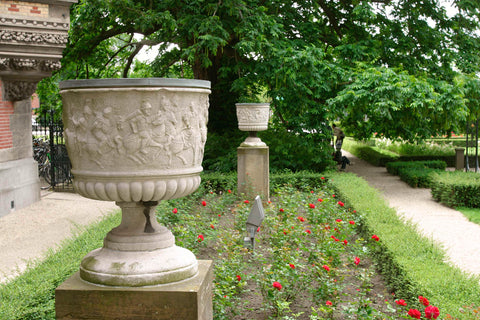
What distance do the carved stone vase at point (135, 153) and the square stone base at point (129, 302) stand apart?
0.20 feet

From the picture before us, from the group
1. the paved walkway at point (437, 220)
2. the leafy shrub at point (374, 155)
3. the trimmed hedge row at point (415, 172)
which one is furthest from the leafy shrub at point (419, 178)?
the leafy shrub at point (374, 155)

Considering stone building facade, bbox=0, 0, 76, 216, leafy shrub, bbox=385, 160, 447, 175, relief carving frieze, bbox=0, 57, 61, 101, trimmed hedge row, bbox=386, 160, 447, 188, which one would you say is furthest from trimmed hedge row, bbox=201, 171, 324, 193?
leafy shrub, bbox=385, 160, 447, 175

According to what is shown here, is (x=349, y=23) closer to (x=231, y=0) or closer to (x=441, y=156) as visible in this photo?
(x=231, y=0)

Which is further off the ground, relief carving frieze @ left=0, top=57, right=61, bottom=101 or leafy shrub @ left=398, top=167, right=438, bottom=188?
relief carving frieze @ left=0, top=57, right=61, bottom=101

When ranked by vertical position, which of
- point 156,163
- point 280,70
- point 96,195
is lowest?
point 96,195

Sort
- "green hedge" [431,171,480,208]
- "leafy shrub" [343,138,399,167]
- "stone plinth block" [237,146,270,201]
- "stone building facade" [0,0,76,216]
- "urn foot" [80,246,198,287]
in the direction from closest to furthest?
"urn foot" [80,246,198,287] < "stone building facade" [0,0,76,216] < "stone plinth block" [237,146,270,201] < "green hedge" [431,171,480,208] < "leafy shrub" [343,138,399,167]

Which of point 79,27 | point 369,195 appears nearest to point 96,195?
point 369,195

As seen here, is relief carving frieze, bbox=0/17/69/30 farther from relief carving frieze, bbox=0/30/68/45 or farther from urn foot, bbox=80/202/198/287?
urn foot, bbox=80/202/198/287

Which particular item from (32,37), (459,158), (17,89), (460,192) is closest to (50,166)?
(17,89)

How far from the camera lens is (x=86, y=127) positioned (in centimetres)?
273

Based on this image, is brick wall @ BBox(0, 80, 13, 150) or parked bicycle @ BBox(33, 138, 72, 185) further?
parked bicycle @ BBox(33, 138, 72, 185)

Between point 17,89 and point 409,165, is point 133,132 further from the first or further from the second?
point 409,165

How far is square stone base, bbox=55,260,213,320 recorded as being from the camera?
273 cm

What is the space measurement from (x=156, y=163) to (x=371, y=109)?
10.0 m
